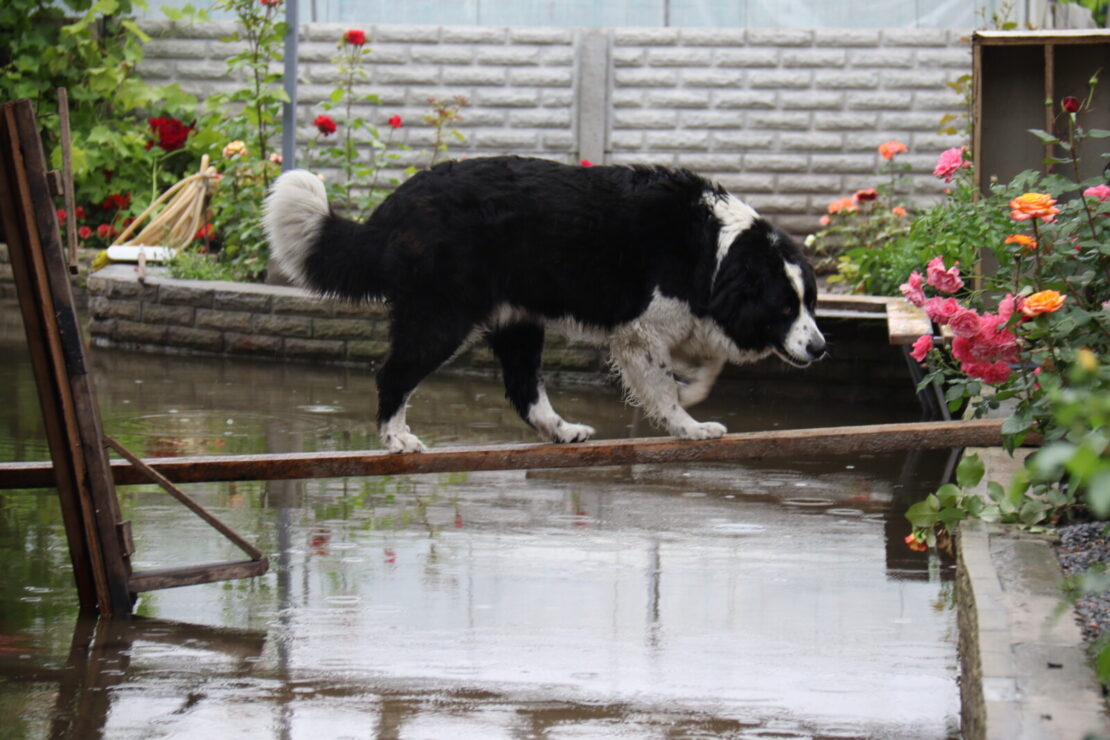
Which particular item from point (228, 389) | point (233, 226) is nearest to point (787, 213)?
point (233, 226)

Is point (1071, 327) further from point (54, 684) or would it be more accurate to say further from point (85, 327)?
point (85, 327)

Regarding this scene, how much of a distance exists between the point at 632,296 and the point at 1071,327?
1.41m

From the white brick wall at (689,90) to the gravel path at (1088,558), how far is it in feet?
30.1

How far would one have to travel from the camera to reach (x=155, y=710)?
3.52 metres

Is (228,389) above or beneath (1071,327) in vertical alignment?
beneath

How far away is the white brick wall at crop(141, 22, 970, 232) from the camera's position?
13.2 meters

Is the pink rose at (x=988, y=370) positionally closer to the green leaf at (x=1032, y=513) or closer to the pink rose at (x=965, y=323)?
the pink rose at (x=965, y=323)

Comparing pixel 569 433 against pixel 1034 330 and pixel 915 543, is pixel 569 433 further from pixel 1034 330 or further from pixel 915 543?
pixel 1034 330

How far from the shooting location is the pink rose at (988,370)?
14.7 ft

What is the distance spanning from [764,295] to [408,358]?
123 centimetres

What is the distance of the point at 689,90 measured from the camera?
44.4ft

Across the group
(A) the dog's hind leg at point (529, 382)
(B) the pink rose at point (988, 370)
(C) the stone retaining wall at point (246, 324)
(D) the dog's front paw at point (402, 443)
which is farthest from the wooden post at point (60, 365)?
(C) the stone retaining wall at point (246, 324)

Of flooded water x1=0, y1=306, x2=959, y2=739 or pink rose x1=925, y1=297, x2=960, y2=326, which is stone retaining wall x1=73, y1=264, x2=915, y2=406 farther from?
pink rose x1=925, y1=297, x2=960, y2=326

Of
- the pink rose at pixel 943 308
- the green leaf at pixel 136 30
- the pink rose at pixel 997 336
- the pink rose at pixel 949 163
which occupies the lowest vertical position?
the pink rose at pixel 997 336
